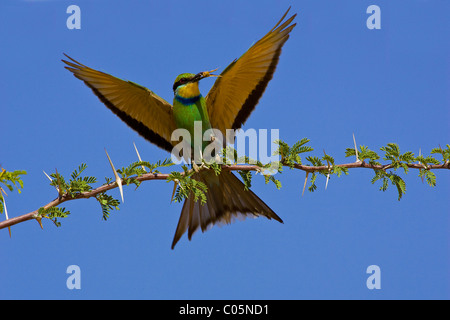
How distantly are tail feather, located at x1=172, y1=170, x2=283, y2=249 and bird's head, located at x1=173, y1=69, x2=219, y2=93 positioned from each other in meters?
0.95

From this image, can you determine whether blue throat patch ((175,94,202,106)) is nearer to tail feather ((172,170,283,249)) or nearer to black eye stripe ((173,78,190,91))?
black eye stripe ((173,78,190,91))

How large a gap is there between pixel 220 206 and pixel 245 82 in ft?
3.71

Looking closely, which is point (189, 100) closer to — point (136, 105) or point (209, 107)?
point (209, 107)

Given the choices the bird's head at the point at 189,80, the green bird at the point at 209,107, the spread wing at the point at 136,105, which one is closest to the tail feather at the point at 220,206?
the green bird at the point at 209,107

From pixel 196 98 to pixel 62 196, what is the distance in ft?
6.65

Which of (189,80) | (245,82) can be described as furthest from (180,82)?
(245,82)

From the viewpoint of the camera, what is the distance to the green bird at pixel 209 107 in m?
4.22

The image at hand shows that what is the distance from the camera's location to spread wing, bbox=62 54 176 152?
4543mm

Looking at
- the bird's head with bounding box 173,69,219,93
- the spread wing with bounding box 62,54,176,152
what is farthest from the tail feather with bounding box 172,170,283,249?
the bird's head with bounding box 173,69,219,93

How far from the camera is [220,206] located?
4.46 m

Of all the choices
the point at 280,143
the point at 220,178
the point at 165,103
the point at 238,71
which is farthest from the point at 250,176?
the point at 165,103

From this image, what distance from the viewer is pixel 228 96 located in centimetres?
457

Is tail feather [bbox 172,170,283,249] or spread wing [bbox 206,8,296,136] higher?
spread wing [bbox 206,8,296,136]

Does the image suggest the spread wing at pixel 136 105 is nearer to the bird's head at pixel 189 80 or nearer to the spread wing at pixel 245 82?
the bird's head at pixel 189 80
